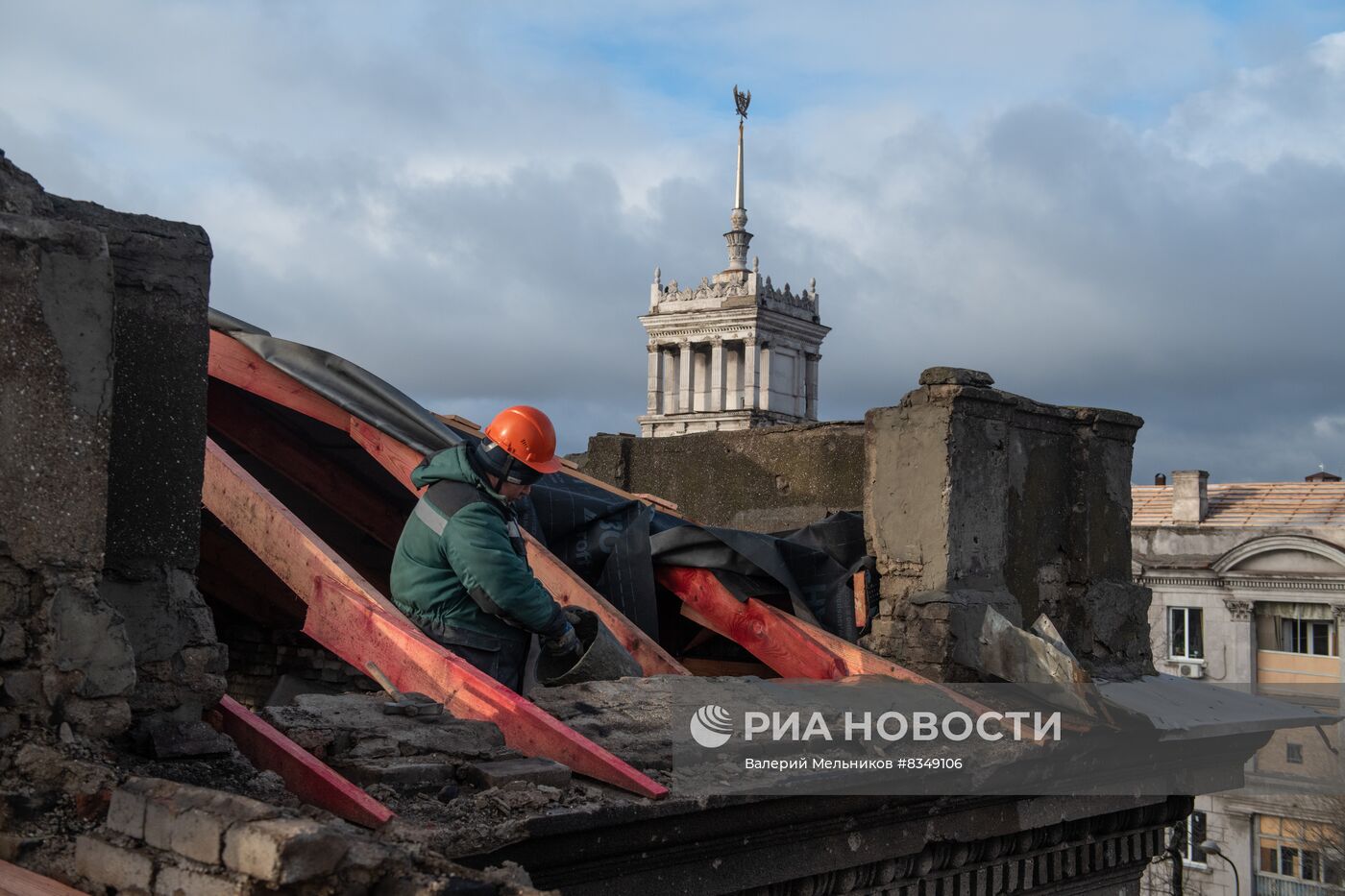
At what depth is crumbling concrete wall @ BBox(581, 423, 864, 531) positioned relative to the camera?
334 inches

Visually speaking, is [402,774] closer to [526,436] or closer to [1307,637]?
[526,436]

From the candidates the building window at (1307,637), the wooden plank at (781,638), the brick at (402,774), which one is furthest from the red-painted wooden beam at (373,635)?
the building window at (1307,637)

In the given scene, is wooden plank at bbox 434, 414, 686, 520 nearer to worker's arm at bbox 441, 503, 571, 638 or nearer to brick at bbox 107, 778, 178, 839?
worker's arm at bbox 441, 503, 571, 638

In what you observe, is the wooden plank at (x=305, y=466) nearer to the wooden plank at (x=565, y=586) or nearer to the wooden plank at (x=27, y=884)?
the wooden plank at (x=565, y=586)

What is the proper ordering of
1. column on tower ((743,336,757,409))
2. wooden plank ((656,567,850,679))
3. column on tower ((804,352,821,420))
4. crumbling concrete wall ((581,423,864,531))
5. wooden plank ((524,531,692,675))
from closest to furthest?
wooden plank ((524,531,692,675))
wooden plank ((656,567,850,679))
crumbling concrete wall ((581,423,864,531))
column on tower ((743,336,757,409))
column on tower ((804,352,821,420))

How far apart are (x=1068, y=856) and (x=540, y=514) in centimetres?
320

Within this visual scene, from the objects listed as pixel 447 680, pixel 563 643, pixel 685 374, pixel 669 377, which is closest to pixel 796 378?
pixel 685 374

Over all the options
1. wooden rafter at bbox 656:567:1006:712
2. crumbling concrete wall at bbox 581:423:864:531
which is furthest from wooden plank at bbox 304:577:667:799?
crumbling concrete wall at bbox 581:423:864:531

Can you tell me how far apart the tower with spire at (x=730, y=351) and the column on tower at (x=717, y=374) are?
0.05 meters

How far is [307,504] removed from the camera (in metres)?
7.82

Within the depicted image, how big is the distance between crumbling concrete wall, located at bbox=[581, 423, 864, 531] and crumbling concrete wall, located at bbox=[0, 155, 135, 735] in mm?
5534

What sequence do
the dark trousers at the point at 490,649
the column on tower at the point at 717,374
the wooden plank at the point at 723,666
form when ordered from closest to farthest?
the dark trousers at the point at 490,649 < the wooden plank at the point at 723,666 < the column on tower at the point at 717,374

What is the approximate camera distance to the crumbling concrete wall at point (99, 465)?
3.23 metres

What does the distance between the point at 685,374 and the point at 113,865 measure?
207 feet
